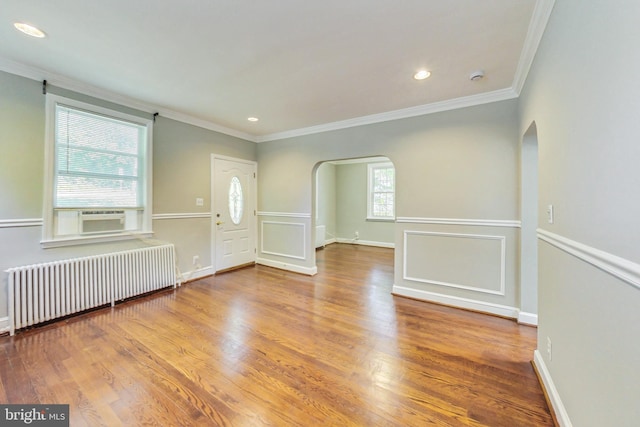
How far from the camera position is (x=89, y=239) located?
2.97 m

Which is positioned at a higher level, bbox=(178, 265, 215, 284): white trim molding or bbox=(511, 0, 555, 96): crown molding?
bbox=(511, 0, 555, 96): crown molding

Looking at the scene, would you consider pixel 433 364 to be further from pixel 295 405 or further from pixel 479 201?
pixel 479 201

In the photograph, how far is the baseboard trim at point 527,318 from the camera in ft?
8.69

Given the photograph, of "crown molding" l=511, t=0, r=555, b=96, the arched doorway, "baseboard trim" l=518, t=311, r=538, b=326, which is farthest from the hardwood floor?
"crown molding" l=511, t=0, r=555, b=96

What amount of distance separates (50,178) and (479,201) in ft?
15.5

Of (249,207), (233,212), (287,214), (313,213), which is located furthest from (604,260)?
(249,207)

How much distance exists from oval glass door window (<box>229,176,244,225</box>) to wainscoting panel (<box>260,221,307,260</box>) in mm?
507

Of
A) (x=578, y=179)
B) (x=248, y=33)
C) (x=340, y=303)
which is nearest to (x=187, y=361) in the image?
(x=340, y=303)

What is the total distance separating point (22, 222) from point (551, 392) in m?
4.62

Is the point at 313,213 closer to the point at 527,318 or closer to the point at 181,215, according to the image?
the point at 181,215

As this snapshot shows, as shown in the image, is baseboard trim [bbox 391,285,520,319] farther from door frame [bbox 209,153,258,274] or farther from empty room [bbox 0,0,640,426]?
door frame [bbox 209,153,258,274]

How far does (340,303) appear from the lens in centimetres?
322

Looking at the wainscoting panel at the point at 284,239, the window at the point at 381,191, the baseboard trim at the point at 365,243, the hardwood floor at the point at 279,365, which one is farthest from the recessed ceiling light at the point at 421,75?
the baseboard trim at the point at 365,243

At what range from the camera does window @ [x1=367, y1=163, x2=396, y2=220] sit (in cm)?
706
